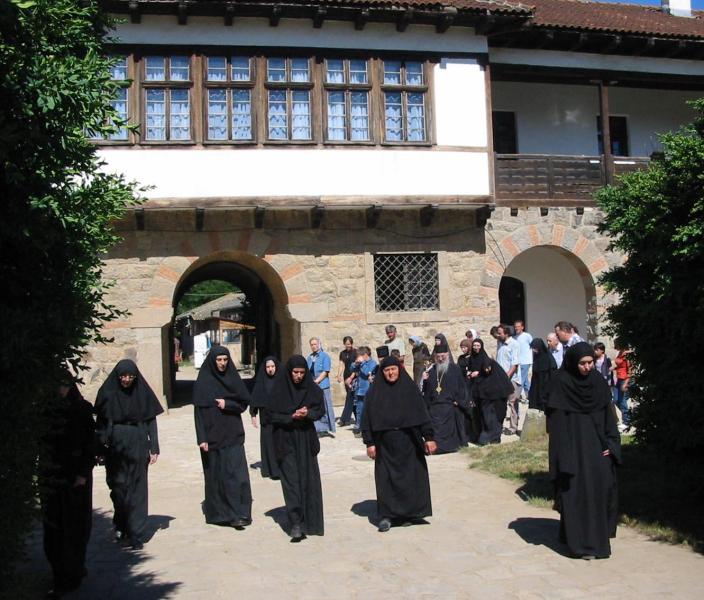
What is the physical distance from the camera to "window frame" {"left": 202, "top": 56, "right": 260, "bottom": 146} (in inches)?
576

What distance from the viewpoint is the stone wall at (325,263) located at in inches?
576

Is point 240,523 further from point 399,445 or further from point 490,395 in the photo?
point 490,395

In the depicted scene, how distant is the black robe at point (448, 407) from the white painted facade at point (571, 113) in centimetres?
851

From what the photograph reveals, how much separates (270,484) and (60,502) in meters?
3.91

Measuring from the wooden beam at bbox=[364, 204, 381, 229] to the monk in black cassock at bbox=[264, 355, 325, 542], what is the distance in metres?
7.96

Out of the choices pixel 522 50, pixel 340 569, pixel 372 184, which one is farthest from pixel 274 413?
pixel 522 50

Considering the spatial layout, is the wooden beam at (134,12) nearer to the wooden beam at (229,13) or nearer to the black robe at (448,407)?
the wooden beam at (229,13)

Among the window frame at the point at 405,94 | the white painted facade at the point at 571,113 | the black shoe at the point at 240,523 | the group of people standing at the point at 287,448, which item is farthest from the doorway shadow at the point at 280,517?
the white painted facade at the point at 571,113

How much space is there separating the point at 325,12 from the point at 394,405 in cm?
972

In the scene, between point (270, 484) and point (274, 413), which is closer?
point (274, 413)

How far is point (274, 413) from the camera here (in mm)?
7254

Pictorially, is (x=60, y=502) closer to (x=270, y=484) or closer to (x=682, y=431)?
(x=270, y=484)

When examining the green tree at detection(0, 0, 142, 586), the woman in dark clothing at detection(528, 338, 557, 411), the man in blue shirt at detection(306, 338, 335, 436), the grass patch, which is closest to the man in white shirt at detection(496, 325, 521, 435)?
the woman in dark clothing at detection(528, 338, 557, 411)

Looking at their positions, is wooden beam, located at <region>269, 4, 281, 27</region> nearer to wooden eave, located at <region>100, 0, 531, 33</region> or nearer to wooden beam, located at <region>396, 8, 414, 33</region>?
wooden eave, located at <region>100, 0, 531, 33</region>
